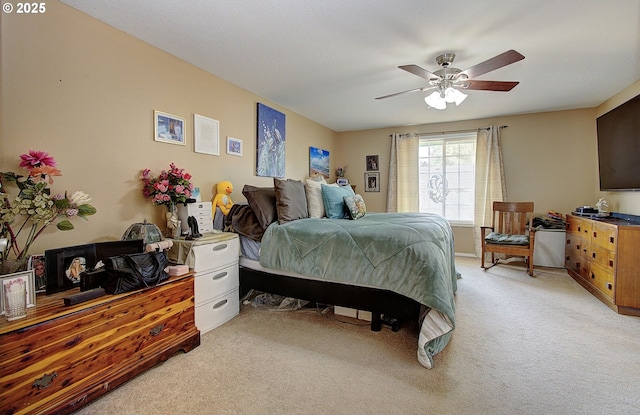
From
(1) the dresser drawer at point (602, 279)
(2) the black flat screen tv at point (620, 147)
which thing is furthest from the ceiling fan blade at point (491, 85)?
(1) the dresser drawer at point (602, 279)

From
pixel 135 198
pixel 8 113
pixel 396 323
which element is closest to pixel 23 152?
pixel 8 113

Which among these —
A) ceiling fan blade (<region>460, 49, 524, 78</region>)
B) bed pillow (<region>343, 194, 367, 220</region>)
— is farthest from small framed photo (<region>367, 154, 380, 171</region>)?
ceiling fan blade (<region>460, 49, 524, 78</region>)

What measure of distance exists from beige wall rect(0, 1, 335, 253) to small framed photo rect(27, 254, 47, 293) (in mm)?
186

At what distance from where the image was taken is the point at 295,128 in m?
4.40

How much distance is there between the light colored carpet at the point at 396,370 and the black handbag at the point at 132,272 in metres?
0.56

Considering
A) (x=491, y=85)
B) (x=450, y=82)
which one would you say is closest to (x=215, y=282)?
(x=450, y=82)

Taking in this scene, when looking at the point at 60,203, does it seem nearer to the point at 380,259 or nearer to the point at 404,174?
the point at 380,259

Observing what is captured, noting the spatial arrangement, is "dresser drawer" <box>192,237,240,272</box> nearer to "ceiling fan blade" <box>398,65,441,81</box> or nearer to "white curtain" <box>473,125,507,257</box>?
"ceiling fan blade" <box>398,65,441,81</box>

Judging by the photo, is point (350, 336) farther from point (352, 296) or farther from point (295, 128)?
point (295, 128)

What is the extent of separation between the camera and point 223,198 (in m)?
2.93

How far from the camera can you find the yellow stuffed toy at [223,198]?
9.50ft

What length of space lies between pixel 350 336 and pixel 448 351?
0.70 meters

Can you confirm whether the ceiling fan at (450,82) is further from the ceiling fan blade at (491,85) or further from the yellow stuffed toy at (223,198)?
the yellow stuffed toy at (223,198)

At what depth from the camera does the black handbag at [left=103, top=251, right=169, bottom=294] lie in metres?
1.64
